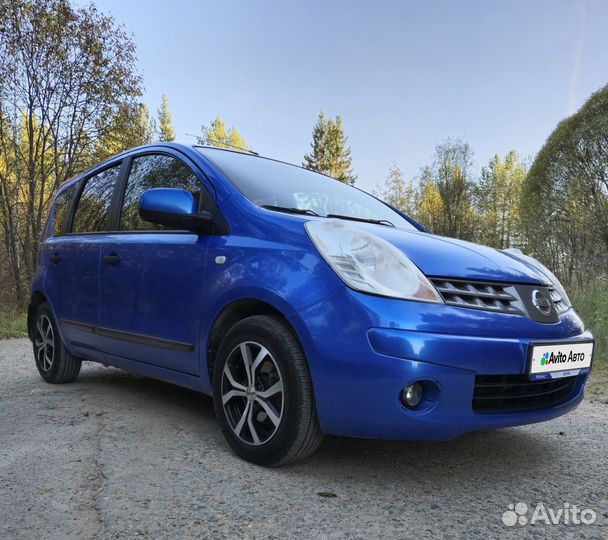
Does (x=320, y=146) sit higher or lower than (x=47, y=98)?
higher

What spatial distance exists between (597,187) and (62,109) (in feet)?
45.8

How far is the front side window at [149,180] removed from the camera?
2834 millimetres

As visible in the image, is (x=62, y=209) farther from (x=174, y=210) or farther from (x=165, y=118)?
(x=165, y=118)

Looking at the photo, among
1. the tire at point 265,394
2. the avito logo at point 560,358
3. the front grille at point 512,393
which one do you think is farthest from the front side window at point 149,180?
the avito logo at point 560,358

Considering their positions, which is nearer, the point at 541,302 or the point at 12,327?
the point at 541,302

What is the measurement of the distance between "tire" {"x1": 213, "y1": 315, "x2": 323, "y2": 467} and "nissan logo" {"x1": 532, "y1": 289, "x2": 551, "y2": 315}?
0.98 meters

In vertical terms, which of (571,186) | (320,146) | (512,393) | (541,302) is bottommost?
(512,393)

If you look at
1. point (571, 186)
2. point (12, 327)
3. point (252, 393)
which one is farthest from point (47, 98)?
point (571, 186)

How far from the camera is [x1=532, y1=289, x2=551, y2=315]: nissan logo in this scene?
207 cm

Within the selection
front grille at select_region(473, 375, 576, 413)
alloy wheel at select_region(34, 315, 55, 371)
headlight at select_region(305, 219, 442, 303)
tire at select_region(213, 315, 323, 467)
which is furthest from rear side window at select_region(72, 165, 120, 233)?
front grille at select_region(473, 375, 576, 413)

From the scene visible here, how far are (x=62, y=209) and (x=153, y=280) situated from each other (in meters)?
1.83

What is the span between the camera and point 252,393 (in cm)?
217

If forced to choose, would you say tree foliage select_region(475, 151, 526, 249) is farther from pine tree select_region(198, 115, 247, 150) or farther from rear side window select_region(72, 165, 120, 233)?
rear side window select_region(72, 165, 120, 233)

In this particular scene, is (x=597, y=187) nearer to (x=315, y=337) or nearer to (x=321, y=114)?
(x=315, y=337)
